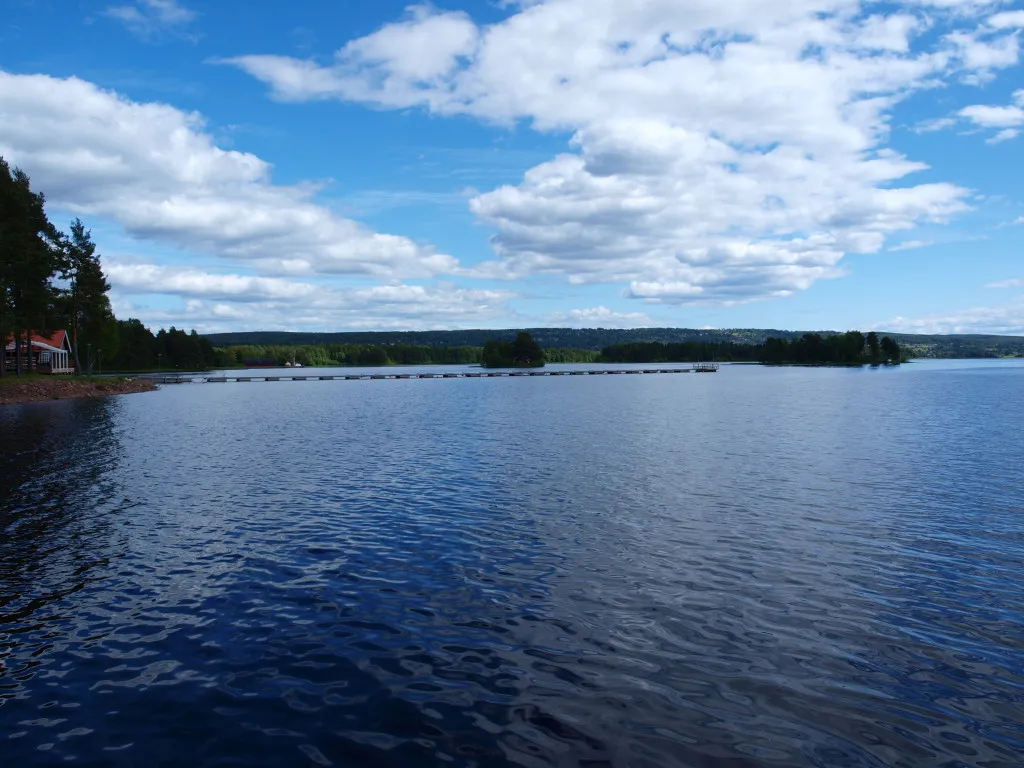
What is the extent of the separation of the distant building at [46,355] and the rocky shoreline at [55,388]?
2004cm

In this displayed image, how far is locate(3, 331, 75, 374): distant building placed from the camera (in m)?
120

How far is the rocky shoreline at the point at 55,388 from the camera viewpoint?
3233 inches

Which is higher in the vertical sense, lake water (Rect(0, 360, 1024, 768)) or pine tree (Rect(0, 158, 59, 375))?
pine tree (Rect(0, 158, 59, 375))

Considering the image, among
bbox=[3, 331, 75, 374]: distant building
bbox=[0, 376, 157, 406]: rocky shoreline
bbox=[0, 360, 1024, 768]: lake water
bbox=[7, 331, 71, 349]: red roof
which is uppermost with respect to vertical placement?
bbox=[7, 331, 71, 349]: red roof

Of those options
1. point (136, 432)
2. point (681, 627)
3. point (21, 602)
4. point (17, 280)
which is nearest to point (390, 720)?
point (681, 627)

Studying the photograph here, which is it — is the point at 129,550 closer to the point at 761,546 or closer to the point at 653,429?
the point at 761,546

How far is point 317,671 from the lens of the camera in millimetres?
12336

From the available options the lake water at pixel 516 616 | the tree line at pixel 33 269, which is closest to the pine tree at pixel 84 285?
the tree line at pixel 33 269

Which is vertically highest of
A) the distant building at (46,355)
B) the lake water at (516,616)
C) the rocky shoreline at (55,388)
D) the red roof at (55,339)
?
the red roof at (55,339)

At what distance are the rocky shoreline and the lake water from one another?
200 ft

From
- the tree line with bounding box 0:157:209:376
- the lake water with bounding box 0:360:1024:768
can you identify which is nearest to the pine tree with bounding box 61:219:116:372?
the tree line with bounding box 0:157:209:376

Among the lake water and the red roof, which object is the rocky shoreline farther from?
the lake water

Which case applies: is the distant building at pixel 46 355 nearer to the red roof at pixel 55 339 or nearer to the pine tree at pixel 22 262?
the red roof at pixel 55 339

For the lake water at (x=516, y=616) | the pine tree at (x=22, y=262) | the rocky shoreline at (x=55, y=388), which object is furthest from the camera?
the rocky shoreline at (x=55, y=388)
